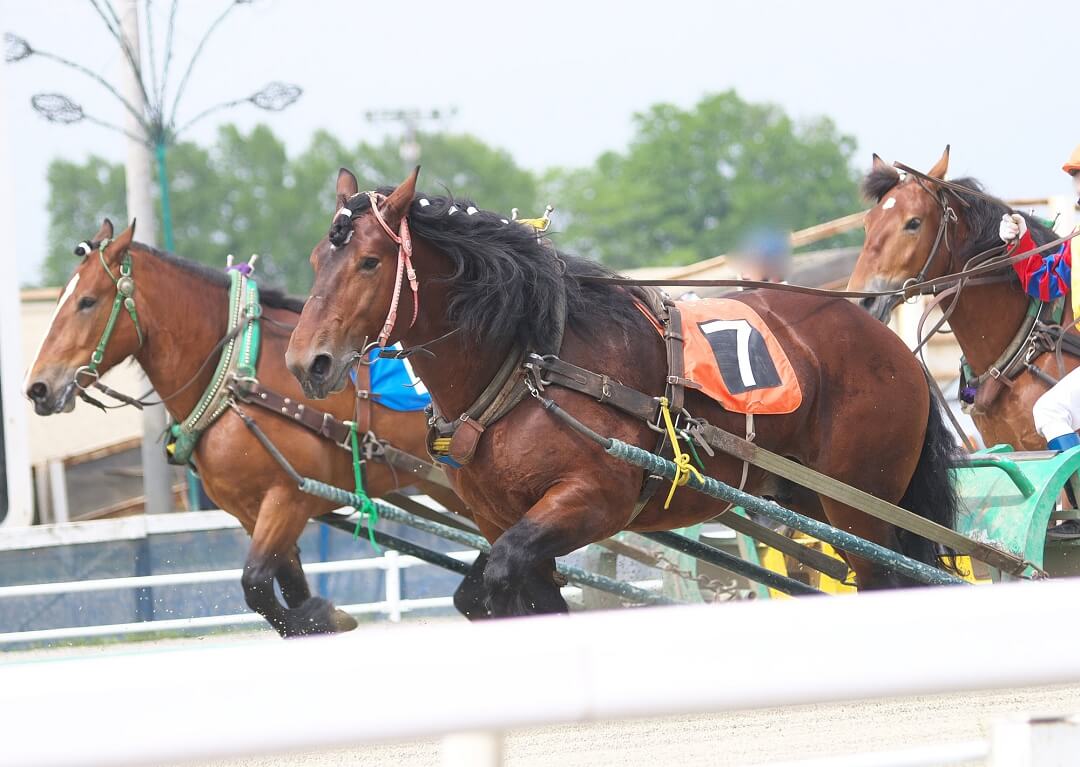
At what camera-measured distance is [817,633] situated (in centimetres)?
141

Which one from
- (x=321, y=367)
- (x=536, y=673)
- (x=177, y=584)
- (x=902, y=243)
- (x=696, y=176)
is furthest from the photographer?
(x=696, y=176)

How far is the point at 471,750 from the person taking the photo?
4.72 feet

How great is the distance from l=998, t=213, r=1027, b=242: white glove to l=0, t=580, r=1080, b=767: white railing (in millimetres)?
4109

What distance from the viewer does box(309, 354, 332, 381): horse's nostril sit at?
3.77m

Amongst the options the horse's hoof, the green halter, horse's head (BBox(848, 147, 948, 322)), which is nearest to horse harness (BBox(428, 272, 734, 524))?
horse's head (BBox(848, 147, 948, 322))

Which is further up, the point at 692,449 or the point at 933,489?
the point at 692,449

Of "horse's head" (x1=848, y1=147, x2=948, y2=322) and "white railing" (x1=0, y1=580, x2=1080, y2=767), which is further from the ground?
"horse's head" (x1=848, y1=147, x2=948, y2=322)

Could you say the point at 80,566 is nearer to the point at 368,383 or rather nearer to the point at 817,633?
the point at 368,383

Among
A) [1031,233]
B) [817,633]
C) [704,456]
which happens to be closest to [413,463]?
[704,456]

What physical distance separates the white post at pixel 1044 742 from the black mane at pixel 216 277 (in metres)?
4.81

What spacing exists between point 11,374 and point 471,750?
8.26 metres

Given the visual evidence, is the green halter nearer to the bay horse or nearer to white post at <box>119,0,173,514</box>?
the bay horse

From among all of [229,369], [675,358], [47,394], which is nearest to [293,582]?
[229,369]

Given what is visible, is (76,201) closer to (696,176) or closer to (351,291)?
(696,176)
